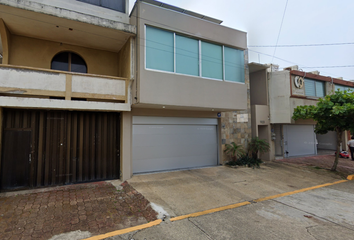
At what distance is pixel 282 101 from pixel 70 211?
11.9 m

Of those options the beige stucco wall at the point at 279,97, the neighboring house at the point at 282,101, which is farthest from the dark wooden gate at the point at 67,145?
the beige stucco wall at the point at 279,97

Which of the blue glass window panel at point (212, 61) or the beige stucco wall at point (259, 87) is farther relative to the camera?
the beige stucco wall at point (259, 87)

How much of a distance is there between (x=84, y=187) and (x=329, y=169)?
11.5 m

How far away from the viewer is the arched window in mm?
7883

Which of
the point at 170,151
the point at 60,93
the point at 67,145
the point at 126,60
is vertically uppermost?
the point at 126,60

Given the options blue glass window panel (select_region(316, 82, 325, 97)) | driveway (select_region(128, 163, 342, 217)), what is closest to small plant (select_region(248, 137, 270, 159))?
Result: driveway (select_region(128, 163, 342, 217))

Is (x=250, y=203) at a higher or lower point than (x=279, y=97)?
lower

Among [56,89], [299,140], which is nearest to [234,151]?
[299,140]

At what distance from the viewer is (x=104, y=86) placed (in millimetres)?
7188

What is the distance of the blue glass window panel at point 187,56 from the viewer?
25.4 feet

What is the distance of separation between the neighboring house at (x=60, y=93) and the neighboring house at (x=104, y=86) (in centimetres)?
→ 3

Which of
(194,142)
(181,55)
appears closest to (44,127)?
(181,55)

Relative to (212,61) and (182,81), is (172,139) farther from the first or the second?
(212,61)

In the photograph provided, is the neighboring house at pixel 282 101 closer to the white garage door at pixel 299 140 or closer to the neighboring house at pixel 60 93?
the white garage door at pixel 299 140
